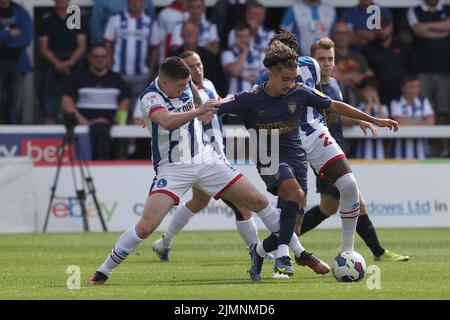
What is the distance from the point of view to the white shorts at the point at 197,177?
11.4 meters

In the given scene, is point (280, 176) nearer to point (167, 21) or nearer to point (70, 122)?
point (70, 122)

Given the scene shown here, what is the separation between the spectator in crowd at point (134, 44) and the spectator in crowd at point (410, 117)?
14.3 ft

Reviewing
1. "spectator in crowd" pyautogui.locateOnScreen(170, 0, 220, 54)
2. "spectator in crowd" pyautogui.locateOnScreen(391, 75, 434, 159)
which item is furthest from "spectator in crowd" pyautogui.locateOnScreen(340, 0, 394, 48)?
"spectator in crowd" pyautogui.locateOnScreen(170, 0, 220, 54)

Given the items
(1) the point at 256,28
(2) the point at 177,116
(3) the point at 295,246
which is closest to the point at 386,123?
(3) the point at 295,246

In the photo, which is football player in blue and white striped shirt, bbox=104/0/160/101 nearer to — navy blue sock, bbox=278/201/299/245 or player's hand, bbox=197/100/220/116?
navy blue sock, bbox=278/201/299/245

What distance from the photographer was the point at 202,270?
13.0 meters

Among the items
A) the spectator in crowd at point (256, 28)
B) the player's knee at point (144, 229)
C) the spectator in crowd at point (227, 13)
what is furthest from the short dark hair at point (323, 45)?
the spectator in crowd at point (227, 13)

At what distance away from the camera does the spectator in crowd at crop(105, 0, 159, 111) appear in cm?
2138

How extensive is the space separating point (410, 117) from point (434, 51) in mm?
1508

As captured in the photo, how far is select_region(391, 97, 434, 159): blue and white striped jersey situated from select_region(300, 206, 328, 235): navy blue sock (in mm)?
7947

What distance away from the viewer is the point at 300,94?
11438 millimetres

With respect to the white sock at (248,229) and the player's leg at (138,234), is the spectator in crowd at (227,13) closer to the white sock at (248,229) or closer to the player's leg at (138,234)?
the white sock at (248,229)
